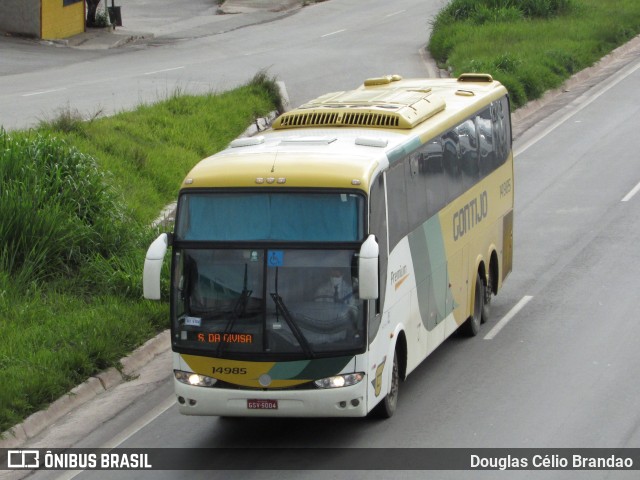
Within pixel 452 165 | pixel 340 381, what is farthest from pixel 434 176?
pixel 340 381

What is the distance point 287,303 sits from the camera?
11.9 m

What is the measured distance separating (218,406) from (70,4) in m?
33.1

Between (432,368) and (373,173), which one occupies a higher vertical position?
(373,173)

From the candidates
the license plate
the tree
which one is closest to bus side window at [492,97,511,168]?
the license plate

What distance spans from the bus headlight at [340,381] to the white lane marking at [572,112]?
623 inches

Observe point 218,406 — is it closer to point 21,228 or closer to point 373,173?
point 373,173

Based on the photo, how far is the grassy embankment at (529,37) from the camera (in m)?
32.2

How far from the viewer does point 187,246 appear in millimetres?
12148

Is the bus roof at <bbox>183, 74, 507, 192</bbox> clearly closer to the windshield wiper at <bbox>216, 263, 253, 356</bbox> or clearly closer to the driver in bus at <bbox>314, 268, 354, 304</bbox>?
the driver in bus at <bbox>314, 268, 354, 304</bbox>

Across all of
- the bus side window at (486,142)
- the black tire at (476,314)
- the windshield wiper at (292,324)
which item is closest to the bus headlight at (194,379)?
the windshield wiper at (292,324)

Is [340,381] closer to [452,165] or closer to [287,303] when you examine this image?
[287,303]

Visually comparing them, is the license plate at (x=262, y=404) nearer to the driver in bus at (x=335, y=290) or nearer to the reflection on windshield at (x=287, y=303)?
the reflection on windshield at (x=287, y=303)

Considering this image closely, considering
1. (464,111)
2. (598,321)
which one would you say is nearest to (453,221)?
(464,111)

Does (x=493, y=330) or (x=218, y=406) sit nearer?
(x=218, y=406)
